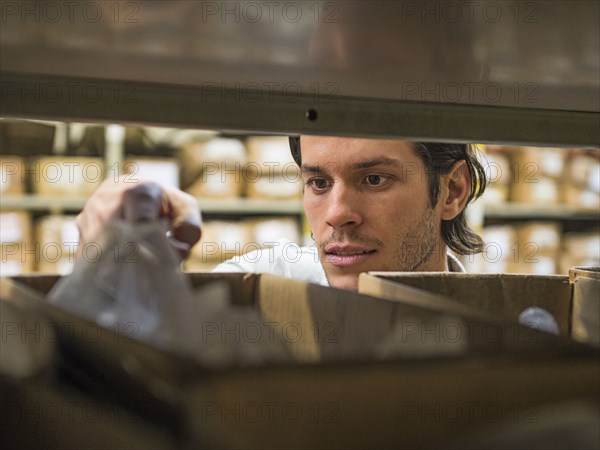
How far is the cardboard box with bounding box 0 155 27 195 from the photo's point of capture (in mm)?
2895

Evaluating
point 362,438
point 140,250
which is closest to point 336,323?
point 140,250

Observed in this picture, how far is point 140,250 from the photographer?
592 millimetres

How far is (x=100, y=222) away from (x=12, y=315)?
0.99ft

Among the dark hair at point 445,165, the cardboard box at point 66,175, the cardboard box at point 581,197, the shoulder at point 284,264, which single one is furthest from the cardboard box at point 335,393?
the cardboard box at point 581,197

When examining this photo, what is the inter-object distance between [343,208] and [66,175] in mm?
1795

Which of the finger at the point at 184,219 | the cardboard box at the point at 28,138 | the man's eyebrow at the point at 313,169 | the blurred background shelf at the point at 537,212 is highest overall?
the cardboard box at the point at 28,138

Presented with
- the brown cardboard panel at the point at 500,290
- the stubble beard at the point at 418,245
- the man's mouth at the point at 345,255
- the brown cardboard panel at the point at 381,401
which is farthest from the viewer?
the stubble beard at the point at 418,245

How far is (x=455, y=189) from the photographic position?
1.81m

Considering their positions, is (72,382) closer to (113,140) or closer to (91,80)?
(91,80)

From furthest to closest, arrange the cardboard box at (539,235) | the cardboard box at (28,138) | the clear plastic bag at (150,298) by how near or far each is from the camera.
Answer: the cardboard box at (539,235) → the cardboard box at (28,138) → the clear plastic bag at (150,298)

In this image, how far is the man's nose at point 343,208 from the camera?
4.84 ft

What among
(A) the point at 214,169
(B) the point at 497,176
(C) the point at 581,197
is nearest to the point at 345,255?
(A) the point at 214,169

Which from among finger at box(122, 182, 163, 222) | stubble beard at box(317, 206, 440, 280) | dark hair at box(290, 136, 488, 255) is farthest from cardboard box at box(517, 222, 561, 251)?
finger at box(122, 182, 163, 222)

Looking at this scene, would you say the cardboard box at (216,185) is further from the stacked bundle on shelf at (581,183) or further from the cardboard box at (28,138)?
the stacked bundle on shelf at (581,183)
